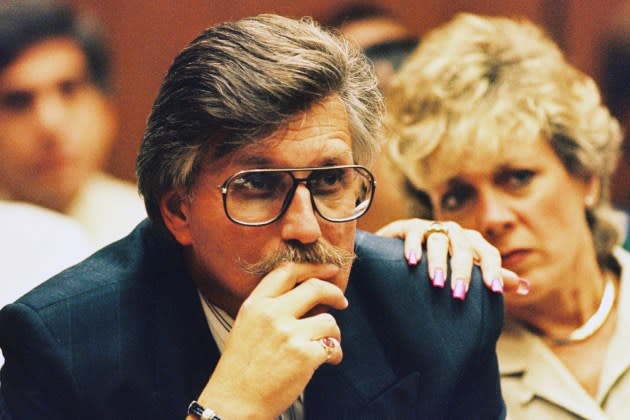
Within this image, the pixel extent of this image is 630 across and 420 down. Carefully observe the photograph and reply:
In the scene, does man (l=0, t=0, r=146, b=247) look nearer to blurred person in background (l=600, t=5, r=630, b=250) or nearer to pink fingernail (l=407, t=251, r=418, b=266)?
pink fingernail (l=407, t=251, r=418, b=266)

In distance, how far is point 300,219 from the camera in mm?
1688

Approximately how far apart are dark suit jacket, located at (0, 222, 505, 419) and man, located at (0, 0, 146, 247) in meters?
1.11

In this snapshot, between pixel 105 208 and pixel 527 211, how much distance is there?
144 centimetres

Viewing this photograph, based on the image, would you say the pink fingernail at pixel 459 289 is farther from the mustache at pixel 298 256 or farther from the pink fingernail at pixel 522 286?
the mustache at pixel 298 256

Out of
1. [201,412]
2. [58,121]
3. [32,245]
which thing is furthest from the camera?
[58,121]

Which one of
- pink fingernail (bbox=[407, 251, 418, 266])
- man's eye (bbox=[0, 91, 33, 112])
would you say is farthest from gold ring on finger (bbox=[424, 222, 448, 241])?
man's eye (bbox=[0, 91, 33, 112])

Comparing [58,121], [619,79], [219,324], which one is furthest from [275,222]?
[619,79]

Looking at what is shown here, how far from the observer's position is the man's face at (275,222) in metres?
1.69

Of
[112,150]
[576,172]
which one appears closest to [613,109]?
[576,172]

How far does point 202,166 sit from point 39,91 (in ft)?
4.86

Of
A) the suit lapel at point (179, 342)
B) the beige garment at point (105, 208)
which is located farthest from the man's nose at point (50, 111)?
the suit lapel at point (179, 342)

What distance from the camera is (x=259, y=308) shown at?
5.56 ft

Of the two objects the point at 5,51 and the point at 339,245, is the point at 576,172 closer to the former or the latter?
the point at 339,245

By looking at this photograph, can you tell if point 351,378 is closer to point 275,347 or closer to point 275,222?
point 275,347
